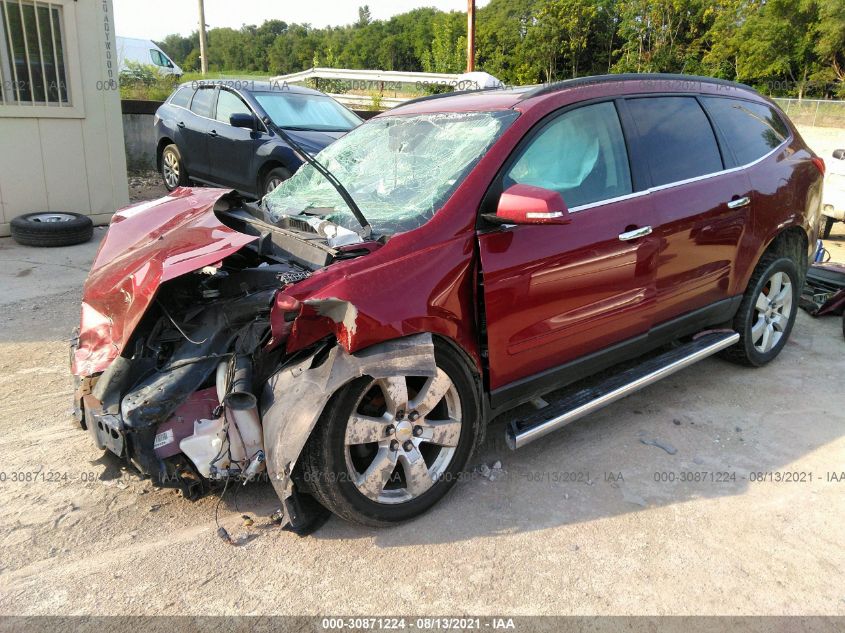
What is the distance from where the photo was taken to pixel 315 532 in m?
2.87

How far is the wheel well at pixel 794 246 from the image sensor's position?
457 centimetres

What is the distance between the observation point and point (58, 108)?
25.9ft

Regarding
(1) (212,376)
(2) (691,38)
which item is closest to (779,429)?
(1) (212,376)

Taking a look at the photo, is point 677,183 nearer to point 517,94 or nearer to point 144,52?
point 517,94

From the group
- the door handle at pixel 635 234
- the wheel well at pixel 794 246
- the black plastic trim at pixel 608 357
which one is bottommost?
the black plastic trim at pixel 608 357

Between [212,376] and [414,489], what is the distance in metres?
1.04

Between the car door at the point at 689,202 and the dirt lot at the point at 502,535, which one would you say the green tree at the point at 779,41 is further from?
the dirt lot at the point at 502,535

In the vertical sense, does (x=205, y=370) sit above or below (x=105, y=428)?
above

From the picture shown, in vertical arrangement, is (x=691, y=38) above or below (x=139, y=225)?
above

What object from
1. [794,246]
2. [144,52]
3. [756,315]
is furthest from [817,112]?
[144,52]

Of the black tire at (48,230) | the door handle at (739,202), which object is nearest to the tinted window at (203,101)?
the black tire at (48,230)

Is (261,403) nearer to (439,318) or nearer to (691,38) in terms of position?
(439,318)

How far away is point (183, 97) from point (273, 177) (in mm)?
2981

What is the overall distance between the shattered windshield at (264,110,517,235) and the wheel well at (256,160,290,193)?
438 centimetres
